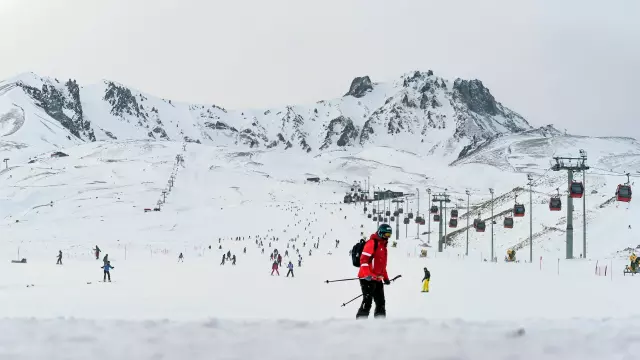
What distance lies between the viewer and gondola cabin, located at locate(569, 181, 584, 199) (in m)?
41.1

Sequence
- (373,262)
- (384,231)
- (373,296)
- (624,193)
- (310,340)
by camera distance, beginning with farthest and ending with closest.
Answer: (624,193)
(373,296)
(373,262)
(384,231)
(310,340)

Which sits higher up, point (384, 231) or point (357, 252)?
point (384, 231)

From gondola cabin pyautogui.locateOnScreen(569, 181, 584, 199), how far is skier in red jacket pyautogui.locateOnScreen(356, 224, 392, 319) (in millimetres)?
33753

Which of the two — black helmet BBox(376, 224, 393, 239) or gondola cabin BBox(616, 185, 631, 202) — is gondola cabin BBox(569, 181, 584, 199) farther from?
black helmet BBox(376, 224, 393, 239)

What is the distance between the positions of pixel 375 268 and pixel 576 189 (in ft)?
112

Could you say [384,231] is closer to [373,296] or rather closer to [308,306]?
[373,296]

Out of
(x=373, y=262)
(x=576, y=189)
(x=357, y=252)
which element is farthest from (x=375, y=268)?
(x=576, y=189)

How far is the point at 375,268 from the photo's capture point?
1031cm

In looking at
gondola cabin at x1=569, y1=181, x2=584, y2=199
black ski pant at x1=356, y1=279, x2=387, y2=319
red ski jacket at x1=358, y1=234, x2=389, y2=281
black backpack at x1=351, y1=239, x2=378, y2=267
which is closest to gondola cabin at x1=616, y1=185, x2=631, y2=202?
gondola cabin at x1=569, y1=181, x2=584, y2=199

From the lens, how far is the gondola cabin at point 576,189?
41125mm

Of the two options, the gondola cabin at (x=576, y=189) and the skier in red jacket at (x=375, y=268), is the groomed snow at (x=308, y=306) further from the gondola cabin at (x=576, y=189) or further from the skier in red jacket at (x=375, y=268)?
the gondola cabin at (x=576, y=189)

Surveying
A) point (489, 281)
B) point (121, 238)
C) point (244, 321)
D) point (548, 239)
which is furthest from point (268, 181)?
point (244, 321)

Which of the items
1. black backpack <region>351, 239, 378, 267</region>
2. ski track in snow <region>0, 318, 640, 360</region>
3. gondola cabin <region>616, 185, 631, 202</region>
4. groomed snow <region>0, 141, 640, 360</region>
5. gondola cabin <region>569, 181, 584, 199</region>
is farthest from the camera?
gondola cabin <region>569, 181, 584, 199</region>

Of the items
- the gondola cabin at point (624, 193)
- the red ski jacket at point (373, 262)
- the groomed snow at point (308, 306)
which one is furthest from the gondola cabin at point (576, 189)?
the red ski jacket at point (373, 262)
